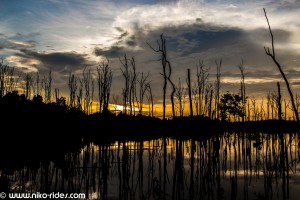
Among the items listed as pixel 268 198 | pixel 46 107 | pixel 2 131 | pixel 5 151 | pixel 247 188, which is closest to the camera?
pixel 268 198

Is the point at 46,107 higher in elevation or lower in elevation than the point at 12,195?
higher

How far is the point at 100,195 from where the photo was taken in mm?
7215

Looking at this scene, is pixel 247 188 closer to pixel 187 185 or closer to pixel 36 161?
pixel 187 185

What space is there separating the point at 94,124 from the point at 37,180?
22.9 meters

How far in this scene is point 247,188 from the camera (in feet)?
26.5

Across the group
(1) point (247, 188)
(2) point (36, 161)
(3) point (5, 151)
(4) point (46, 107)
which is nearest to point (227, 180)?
(1) point (247, 188)

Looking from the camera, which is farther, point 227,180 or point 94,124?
point 94,124

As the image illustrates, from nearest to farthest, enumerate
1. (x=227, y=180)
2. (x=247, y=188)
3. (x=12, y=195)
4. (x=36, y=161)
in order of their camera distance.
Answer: (x=12, y=195)
(x=247, y=188)
(x=227, y=180)
(x=36, y=161)

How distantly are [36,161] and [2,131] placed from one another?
588cm

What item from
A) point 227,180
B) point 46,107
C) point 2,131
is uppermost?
point 46,107

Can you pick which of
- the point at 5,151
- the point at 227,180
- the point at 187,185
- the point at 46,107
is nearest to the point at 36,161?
the point at 5,151

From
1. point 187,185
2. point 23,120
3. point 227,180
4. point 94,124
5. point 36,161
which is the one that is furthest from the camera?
point 94,124

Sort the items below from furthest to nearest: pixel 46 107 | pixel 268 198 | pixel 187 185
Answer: pixel 46 107 < pixel 187 185 < pixel 268 198

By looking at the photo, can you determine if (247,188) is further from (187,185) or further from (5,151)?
(5,151)
